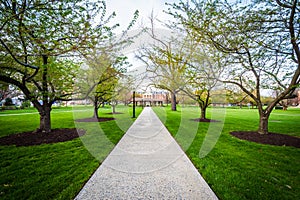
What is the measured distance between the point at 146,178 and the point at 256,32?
6083 mm

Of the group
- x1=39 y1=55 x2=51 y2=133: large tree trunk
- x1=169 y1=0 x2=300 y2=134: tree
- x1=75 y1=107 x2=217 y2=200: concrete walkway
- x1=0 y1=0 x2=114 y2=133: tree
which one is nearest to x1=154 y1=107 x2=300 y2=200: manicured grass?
x1=75 y1=107 x2=217 y2=200: concrete walkway

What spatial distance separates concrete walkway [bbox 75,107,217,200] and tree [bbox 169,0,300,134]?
14.7ft

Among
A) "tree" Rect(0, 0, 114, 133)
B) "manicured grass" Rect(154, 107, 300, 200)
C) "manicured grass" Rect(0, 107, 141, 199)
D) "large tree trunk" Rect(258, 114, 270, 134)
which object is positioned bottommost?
"manicured grass" Rect(154, 107, 300, 200)

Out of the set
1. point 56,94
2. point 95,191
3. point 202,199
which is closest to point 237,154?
point 202,199

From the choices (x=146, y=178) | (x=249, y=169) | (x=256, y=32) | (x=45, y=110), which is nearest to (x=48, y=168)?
(x=146, y=178)

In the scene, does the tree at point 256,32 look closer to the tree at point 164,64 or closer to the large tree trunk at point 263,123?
the large tree trunk at point 263,123

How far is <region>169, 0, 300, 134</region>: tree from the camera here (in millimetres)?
4828

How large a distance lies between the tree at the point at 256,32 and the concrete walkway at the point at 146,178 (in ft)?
14.7

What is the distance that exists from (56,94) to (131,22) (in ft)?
12.6

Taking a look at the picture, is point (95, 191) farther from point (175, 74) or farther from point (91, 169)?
point (175, 74)

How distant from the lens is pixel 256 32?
512 cm

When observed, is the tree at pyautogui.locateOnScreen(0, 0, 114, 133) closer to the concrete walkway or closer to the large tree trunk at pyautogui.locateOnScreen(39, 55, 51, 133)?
the large tree trunk at pyautogui.locateOnScreen(39, 55, 51, 133)

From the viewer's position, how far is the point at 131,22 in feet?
15.5

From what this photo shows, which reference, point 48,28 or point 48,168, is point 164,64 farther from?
point 48,168
